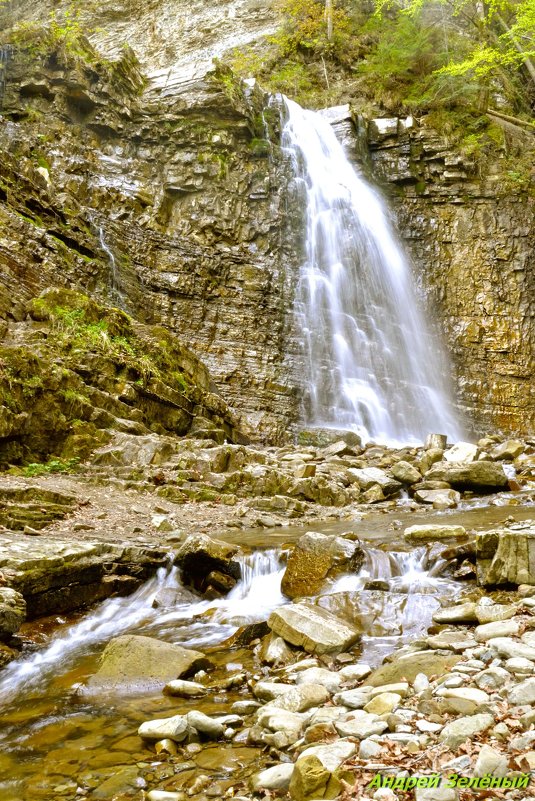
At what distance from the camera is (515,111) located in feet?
84.0

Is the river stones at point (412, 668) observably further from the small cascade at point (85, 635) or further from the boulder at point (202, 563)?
the boulder at point (202, 563)

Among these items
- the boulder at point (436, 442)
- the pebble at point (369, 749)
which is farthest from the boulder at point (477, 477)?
the pebble at point (369, 749)

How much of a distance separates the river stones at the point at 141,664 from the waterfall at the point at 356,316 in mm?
13712

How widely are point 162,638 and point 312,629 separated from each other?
1.49 metres

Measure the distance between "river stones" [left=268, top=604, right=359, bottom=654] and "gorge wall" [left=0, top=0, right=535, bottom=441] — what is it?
12195mm

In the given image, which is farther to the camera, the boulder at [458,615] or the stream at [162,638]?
the boulder at [458,615]

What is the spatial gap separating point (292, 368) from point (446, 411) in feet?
19.3

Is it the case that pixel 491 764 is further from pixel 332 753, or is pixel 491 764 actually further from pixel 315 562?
pixel 315 562

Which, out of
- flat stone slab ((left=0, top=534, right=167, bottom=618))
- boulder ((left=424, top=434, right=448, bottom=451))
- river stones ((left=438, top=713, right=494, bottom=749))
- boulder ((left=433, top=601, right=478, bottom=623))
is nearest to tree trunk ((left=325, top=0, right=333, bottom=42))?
boulder ((left=424, top=434, right=448, bottom=451))

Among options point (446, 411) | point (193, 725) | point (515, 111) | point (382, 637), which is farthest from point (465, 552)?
point (515, 111)

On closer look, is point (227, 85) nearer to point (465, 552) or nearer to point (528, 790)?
point (465, 552)

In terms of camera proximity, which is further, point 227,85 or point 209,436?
point 227,85

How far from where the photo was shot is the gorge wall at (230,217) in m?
18.1

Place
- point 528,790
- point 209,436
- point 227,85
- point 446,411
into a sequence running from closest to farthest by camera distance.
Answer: point 528,790 → point 209,436 → point 446,411 → point 227,85
